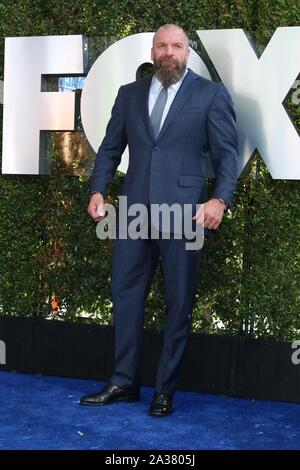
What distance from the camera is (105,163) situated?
4164mm

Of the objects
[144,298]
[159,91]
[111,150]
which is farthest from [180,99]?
[144,298]

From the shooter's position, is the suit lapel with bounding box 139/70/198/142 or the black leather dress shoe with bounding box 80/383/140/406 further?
the black leather dress shoe with bounding box 80/383/140/406

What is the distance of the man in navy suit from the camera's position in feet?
13.0

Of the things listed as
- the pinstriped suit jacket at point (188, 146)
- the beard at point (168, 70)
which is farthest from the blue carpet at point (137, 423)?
the beard at point (168, 70)

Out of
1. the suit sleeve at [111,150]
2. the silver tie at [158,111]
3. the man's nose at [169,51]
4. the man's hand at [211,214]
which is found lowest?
the man's hand at [211,214]

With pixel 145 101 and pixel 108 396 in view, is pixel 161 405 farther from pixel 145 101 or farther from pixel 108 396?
pixel 145 101

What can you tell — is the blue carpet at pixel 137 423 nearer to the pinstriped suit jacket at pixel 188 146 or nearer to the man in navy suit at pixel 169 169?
the man in navy suit at pixel 169 169

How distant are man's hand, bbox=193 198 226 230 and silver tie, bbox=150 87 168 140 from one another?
0.48m

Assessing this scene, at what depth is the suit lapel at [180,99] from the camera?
399 cm

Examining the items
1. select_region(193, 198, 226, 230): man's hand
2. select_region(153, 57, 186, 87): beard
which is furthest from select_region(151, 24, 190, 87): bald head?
select_region(193, 198, 226, 230): man's hand

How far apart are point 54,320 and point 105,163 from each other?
3.90 feet

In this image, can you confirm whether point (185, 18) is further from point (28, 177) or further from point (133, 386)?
point (133, 386)

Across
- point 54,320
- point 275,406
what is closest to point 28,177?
point 54,320

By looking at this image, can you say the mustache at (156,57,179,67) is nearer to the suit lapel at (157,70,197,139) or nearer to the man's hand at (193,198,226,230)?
the suit lapel at (157,70,197,139)
